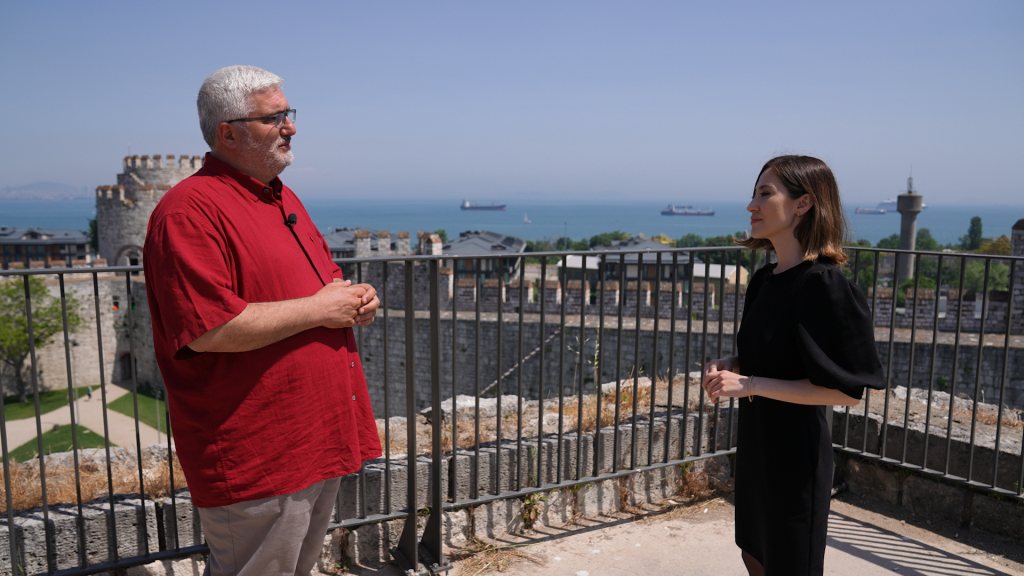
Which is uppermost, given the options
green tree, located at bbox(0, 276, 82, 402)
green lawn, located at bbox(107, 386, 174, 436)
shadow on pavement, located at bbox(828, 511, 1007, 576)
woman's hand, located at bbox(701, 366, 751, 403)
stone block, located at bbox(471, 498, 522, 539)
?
woman's hand, located at bbox(701, 366, 751, 403)

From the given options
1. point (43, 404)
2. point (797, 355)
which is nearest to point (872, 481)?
point (797, 355)

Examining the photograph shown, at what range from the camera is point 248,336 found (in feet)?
5.18

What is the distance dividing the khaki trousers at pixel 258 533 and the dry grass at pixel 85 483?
1047 millimetres

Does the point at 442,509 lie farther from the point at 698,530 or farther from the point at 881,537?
the point at 881,537

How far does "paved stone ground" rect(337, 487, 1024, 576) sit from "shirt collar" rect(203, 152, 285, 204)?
68.1 inches

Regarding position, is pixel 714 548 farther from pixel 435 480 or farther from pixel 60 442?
pixel 60 442

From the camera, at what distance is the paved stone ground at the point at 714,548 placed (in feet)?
9.37

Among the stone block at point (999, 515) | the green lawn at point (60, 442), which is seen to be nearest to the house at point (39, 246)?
the green lawn at point (60, 442)

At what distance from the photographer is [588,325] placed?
42.0 feet

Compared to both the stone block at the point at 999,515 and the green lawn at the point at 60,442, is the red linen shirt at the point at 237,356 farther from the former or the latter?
the green lawn at the point at 60,442

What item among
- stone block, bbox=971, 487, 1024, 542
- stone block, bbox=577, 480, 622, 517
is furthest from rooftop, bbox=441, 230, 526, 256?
stone block, bbox=971, 487, 1024, 542

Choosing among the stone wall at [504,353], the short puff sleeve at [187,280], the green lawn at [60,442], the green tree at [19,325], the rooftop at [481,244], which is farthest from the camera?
the rooftop at [481,244]

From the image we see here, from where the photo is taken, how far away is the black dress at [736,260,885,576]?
1590 millimetres

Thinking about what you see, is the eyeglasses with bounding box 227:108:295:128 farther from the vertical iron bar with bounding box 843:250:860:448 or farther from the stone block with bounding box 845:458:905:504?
the stone block with bounding box 845:458:905:504
